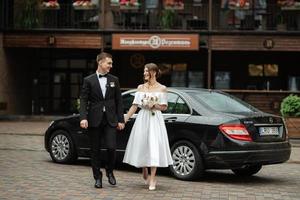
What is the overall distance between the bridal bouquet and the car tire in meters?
3.02

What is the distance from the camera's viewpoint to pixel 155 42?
84.9ft

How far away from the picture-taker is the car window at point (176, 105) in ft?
36.5

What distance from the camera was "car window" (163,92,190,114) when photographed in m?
11.1

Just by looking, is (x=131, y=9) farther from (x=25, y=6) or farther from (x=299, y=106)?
(x=299, y=106)

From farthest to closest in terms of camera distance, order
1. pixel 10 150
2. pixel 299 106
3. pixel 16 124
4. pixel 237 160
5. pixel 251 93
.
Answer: pixel 16 124 < pixel 251 93 < pixel 299 106 < pixel 10 150 < pixel 237 160

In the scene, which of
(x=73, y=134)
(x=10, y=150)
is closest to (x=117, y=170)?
(x=73, y=134)

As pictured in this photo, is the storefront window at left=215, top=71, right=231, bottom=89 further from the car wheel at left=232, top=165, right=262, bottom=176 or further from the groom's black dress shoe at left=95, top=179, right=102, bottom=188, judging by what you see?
the groom's black dress shoe at left=95, top=179, right=102, bottom=188

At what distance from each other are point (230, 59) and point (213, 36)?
12.7 ft

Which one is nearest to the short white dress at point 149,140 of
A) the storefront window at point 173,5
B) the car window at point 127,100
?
the car window at point 127,100

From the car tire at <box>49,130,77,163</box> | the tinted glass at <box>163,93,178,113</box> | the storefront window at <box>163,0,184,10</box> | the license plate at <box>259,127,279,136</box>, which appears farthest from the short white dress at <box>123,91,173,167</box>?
the storefront window at <box>163,0,184,10</box>

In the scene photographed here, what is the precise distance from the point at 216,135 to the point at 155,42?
15713mm

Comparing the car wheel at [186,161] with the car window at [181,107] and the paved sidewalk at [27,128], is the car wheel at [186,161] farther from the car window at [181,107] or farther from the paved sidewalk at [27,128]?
the paved sidewalk at [27,128]

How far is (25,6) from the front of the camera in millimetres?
27250

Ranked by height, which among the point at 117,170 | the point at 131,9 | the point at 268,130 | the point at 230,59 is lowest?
the point at 117,170
